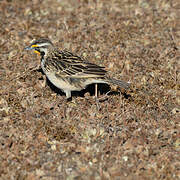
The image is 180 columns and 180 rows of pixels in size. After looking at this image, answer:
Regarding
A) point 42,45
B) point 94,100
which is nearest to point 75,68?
point 94,100

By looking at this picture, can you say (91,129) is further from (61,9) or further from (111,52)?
(61,9)

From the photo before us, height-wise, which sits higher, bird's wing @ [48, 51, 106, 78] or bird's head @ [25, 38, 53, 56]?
bird's head @ [25, 38, 53, 56]

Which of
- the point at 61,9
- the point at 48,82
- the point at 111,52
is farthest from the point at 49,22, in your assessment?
the point at 48,82

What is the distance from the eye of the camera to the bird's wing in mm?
9531

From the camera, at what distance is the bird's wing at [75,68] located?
953cm

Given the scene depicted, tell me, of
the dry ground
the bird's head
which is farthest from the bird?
the dry ground

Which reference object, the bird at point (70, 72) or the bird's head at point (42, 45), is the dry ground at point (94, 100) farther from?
the bird's head at point (42, 45)

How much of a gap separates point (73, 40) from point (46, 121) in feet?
16.5

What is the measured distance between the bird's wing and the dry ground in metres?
0.93

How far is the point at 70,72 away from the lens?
9680mm

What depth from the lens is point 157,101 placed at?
1012 centimetres

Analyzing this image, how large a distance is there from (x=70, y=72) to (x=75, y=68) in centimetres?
18

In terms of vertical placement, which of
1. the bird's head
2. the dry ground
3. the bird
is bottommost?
the dry ground

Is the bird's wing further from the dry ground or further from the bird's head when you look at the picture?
the dry ground
